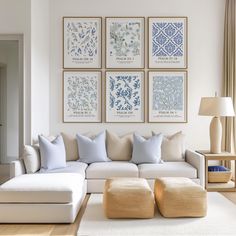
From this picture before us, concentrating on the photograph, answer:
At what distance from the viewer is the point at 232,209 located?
4.11 meters

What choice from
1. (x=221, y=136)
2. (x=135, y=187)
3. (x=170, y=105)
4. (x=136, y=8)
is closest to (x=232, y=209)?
(x=135, y=187)

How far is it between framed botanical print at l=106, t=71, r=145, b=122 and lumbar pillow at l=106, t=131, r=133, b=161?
0.47 meters

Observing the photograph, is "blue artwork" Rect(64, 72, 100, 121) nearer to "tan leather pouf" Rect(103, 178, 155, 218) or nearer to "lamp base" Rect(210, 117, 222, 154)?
"lamp base" Rect(210, 117, 222, 154)

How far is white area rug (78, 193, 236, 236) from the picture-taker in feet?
10.9

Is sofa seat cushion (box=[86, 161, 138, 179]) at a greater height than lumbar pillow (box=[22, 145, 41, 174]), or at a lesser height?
lesser

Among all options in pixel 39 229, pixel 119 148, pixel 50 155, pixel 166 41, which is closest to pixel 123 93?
pixel 119 148

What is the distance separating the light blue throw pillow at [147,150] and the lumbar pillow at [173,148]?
0.64 feet

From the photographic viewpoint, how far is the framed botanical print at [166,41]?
5801mm

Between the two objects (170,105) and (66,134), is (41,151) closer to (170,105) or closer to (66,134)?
(66,134)

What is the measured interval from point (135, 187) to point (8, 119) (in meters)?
3.14

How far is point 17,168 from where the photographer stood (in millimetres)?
4270

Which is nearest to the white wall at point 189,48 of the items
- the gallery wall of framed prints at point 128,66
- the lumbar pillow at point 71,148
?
the gallery wall of framed prints at point 128,66

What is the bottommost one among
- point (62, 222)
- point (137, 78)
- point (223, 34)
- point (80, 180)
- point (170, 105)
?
point (62, 222)

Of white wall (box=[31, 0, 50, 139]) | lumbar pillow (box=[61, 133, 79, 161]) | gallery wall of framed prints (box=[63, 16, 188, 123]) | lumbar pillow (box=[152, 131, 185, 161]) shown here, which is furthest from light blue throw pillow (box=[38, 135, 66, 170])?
lumbar pillow (box=[152, 131, 185, 161])
